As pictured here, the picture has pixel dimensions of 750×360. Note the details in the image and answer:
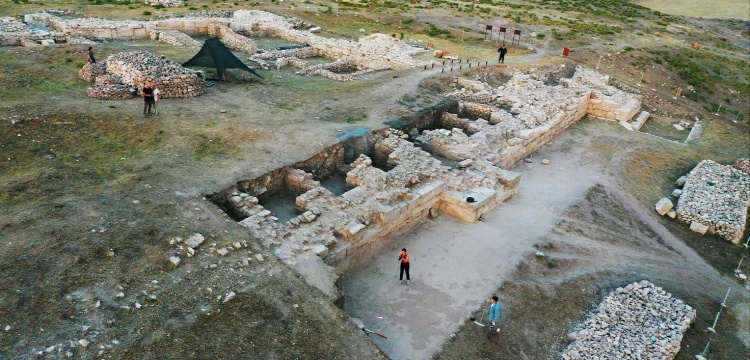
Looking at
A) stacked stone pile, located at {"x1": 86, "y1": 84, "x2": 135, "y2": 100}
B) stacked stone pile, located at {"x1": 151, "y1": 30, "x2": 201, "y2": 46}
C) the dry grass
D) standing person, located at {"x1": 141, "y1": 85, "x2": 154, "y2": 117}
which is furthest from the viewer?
the dry grass

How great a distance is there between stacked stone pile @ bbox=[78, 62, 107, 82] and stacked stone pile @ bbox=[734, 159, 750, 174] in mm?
22405

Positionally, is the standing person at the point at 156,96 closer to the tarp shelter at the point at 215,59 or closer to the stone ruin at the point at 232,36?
the tarp shelter at the point at 215,59

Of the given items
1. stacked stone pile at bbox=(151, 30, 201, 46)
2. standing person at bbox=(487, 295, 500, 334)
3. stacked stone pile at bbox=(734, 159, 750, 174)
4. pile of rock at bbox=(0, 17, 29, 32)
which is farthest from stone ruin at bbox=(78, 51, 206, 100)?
stacked stone pile at bbox=(734, 159, 750, 174)

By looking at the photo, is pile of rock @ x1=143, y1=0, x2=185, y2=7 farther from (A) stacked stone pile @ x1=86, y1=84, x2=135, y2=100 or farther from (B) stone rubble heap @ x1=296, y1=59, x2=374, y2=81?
(A) stacked stone pile @ x1=86, y1=84, x2=135, y2=100

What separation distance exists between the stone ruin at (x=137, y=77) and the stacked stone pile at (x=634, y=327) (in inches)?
531

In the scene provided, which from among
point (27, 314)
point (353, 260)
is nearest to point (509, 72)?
point (353, 260)

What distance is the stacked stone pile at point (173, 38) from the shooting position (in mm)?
24188

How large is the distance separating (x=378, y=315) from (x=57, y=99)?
38.9 ft

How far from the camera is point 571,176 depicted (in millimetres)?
17297

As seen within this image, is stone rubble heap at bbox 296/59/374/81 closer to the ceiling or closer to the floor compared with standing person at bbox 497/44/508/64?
closer to the floor

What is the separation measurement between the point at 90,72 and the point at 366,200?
11.3m

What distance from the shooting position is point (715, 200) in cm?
1647

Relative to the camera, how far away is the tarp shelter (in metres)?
19.3

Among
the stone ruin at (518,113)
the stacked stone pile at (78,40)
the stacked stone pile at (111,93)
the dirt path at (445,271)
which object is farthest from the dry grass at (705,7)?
the stacked stone pile at (111,93)
